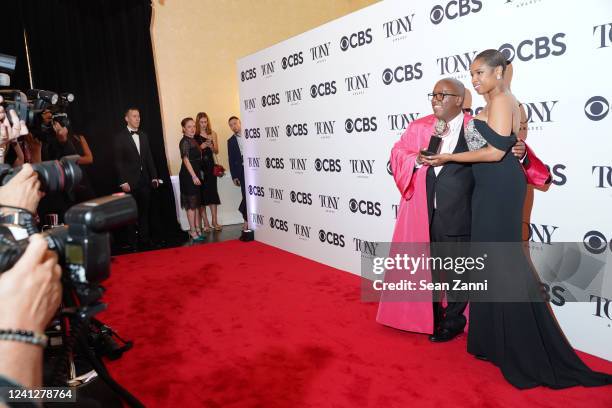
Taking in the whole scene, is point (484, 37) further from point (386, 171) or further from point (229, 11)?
point (229, 11)

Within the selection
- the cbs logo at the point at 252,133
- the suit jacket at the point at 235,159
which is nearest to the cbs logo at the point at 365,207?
the cbs logo at the point at 252,133

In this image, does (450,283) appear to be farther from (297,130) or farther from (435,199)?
(297,130)

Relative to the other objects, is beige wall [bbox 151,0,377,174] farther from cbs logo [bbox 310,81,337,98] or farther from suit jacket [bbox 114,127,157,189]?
cbs logo [bbox 310,81,337,98]

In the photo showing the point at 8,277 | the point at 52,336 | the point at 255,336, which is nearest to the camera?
the point at 8,277

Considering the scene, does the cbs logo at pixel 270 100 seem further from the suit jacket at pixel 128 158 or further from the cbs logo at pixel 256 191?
the suit jacket at pixel 128 158

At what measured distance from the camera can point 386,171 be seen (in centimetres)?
381

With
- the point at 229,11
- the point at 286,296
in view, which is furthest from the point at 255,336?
the point at 229,11

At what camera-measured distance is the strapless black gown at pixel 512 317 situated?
226cm

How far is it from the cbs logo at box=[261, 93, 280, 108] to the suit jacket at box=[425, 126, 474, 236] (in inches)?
110

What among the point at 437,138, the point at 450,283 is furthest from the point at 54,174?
the point at 450,283

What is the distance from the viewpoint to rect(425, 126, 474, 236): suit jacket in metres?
2.70

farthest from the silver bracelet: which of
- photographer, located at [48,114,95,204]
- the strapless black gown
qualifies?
photographer, located at [48,114,95,204]

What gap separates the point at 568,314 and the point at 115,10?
20.6 feet

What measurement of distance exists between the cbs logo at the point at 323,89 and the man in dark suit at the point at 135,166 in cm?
242
